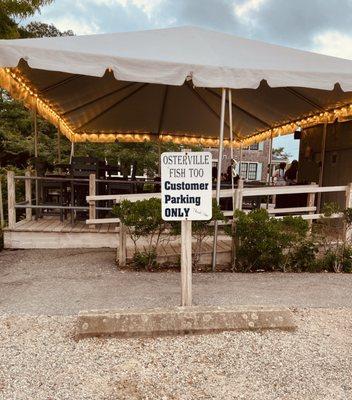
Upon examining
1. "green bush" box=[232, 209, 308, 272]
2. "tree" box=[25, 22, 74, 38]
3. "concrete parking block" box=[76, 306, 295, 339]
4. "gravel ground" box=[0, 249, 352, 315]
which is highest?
"tree" box=[25, 22, 74, 38]

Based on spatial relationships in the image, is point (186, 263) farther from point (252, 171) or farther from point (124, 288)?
point (252, 171)

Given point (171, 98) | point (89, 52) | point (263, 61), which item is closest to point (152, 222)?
point (89, 52)

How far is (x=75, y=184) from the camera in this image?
22.7 ft

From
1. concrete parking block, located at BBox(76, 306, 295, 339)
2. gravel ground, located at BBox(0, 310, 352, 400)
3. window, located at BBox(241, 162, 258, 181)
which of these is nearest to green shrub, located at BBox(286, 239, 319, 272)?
gravel ground, located at BBox(0, 310, 352, 400)

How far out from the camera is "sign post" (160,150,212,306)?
3346 millimetres

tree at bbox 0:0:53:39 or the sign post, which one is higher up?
tree at bbox 0:0:53:39

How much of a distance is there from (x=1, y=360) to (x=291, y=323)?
248 centimetres

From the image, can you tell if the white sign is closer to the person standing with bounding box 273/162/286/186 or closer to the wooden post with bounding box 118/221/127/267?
the wooden post with bounding box 118/221/127/267

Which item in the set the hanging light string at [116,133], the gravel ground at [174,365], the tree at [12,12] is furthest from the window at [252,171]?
the gravel ground at [174,365]

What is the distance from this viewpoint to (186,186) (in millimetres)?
3357

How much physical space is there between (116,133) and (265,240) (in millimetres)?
7605

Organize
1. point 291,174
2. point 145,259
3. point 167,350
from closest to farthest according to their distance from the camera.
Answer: point 167,350
point 145,259
point 291,174

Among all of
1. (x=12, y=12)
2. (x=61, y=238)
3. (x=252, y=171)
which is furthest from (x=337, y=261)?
(x=252, y=171)

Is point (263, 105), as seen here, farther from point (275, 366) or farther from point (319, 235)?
point (275, 366)
